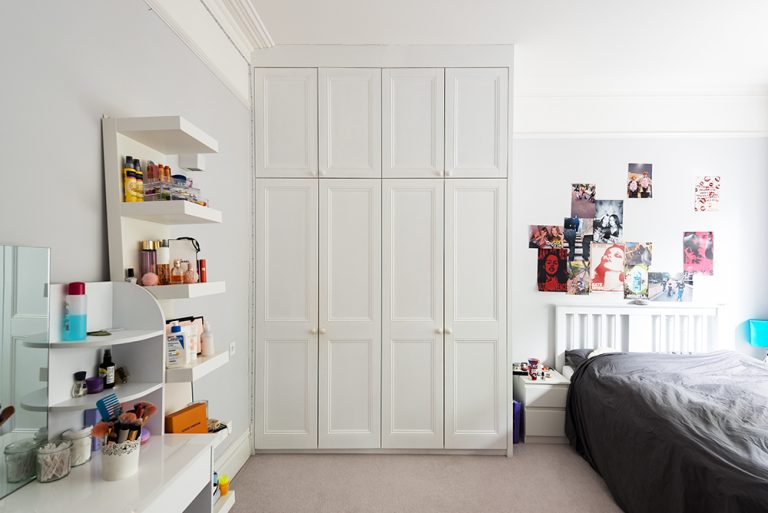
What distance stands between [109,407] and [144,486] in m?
0.26

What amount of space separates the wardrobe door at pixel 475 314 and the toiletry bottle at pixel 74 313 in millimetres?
2116

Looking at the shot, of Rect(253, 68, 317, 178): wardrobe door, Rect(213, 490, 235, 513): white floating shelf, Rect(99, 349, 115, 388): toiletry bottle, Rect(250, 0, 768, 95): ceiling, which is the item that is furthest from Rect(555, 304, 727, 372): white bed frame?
Rect(99, 349, 115, 388): toiletry bottle

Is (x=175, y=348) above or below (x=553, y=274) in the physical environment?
below

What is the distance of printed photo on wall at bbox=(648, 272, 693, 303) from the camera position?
142 inches

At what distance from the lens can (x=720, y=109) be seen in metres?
3.61

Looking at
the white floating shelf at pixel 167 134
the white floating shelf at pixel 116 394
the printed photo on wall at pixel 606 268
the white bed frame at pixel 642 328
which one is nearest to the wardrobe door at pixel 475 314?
the white bed frame at pixel 642 328

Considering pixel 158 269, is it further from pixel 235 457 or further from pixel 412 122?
→ pixel 412 122

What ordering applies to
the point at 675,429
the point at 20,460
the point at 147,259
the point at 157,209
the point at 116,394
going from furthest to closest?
the point at 675,429 < the point at 147,259 < the point at 157,209 < the point at 116,394 < the point at 20,460

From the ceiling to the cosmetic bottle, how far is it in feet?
5.33

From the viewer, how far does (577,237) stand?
3619 mm

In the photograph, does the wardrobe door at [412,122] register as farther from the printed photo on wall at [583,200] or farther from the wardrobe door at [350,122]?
the printed photo on wall at [583,200]

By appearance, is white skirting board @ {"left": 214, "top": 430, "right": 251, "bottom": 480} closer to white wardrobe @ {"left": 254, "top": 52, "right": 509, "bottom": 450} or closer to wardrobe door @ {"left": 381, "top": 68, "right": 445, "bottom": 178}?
white wardrobe @ {"left": 254, "top": 52, "right": 509, "bottom": 450}

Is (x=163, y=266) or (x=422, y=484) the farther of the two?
(x=422, y=484)

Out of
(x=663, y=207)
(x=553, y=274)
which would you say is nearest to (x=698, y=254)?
(x=663, y=207)
